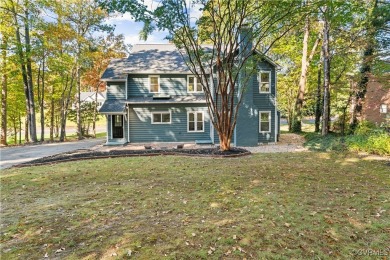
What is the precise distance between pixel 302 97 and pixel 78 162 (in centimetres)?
1651

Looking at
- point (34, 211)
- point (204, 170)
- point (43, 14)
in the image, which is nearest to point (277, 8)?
point (204, 170)

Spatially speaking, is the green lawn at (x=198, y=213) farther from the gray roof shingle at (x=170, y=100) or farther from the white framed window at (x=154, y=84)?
the white framed window at (x=154, y=84)

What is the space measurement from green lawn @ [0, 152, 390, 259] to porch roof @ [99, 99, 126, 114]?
28.7ft

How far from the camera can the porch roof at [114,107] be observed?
53.7 feet

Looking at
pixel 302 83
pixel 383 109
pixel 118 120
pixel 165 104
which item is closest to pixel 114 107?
pixel 118 120

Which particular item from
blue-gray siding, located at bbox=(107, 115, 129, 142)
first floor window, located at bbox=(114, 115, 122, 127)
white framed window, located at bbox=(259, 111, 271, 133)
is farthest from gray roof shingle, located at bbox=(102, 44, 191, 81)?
white framed window, located at bbox=(259, 111, 271, 133)

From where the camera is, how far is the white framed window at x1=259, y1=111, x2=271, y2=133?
16.4 meters

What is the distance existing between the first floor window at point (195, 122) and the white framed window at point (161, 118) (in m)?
1.54

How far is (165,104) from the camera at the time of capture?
17203mm

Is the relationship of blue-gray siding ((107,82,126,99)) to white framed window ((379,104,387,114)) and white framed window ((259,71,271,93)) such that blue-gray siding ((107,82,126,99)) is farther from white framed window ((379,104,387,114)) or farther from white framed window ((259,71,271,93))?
white framed window ((379,104,387,114))

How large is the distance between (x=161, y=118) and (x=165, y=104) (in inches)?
42.3

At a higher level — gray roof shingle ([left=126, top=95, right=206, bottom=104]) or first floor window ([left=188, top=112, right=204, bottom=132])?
gray roof shingle ([left=126, top=95, right=206, bottom=104])

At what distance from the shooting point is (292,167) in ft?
26.8

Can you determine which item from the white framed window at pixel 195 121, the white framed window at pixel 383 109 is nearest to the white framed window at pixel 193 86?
the white framed window at pixel 195 121
